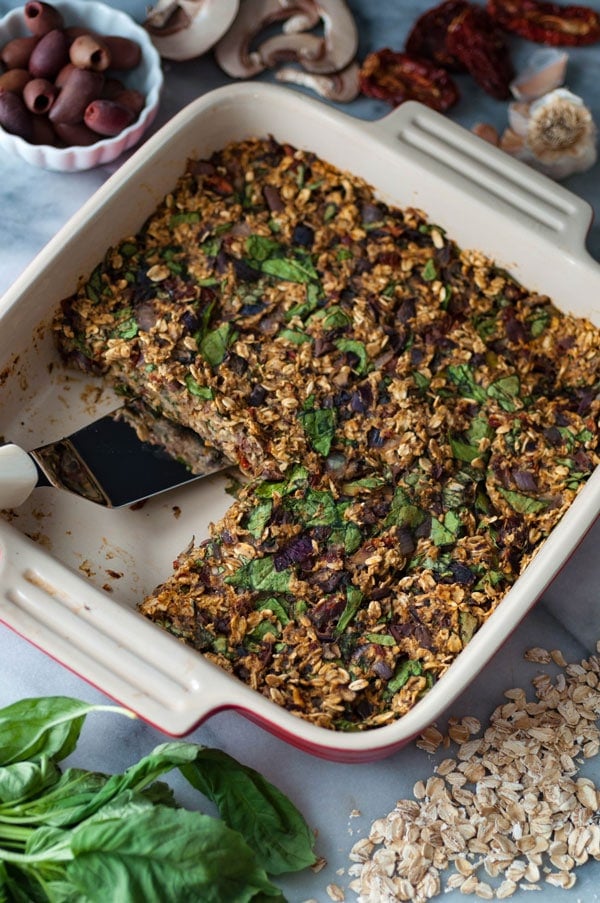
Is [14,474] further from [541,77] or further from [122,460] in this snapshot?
[541,77]

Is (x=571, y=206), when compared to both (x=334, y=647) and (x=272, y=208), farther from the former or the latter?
(x=334, y=647)

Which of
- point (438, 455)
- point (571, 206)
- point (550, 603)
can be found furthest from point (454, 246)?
point (550, 603)

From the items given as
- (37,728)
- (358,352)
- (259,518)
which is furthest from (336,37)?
(37,728)

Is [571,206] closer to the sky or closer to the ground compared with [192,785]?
closer to the sky

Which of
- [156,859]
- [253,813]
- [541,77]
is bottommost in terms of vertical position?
[253,813]

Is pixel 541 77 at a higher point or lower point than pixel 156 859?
higher

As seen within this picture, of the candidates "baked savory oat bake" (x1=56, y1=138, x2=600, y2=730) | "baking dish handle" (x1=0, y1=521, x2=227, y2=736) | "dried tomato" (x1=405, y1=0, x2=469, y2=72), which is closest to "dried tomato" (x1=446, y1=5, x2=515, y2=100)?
"dried tomato" (x1=405, y1=0, x2=469, y2=72)

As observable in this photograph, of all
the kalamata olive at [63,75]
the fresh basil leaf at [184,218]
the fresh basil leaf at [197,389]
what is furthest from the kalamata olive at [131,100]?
the fresh basil leaf at [197,389]

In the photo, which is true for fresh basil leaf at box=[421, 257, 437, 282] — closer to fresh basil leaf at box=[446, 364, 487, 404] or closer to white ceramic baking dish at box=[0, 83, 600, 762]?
white ceramic baking dish at box=[0, 83, 600, 762]
